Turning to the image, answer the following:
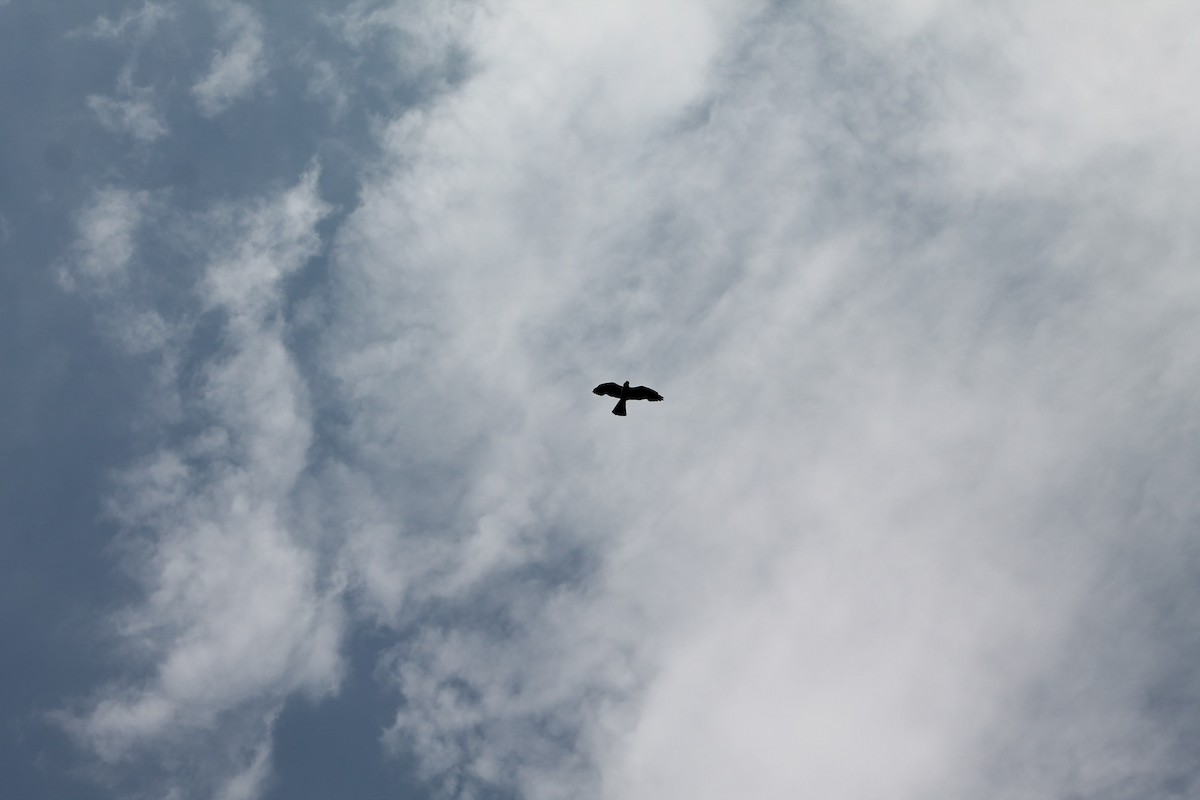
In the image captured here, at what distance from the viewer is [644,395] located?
65312 mm
